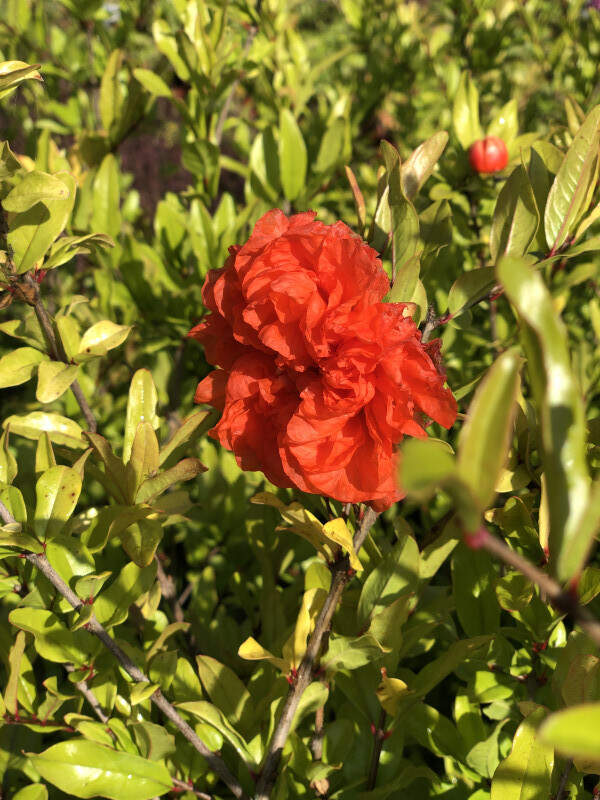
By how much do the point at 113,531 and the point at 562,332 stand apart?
18.8 inches

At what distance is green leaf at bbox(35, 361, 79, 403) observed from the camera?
0.69 m

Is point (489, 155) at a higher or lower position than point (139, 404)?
higher

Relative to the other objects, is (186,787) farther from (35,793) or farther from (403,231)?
(403,231)

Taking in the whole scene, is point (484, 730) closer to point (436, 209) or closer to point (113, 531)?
point (113, 531)

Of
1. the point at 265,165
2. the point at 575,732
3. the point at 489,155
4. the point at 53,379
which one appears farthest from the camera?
the point at 265,165

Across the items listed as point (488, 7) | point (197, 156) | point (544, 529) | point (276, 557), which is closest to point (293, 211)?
point (197, 156)

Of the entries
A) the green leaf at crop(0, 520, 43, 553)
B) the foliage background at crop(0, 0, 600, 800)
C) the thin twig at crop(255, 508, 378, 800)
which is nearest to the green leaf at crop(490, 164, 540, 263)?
the foliage background at crop(0, 0, 600, 800)

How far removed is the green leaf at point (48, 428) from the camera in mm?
771

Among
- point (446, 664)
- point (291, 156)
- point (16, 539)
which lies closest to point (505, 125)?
point (291, 156)

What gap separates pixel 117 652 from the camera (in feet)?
2.06

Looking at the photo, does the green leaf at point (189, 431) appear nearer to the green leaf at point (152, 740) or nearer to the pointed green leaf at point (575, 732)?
the green leaf at point (152, 740)

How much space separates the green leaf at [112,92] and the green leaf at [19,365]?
2.14 feet

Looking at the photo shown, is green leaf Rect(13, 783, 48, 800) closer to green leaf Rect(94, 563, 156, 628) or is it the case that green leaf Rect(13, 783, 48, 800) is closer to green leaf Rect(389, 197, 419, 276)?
green leaf Rect(94, 563, 156, 628)

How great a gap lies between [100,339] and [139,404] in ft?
0.34
